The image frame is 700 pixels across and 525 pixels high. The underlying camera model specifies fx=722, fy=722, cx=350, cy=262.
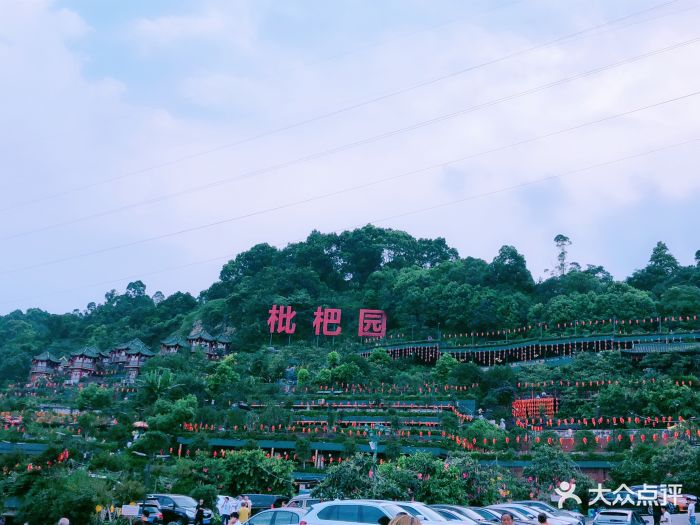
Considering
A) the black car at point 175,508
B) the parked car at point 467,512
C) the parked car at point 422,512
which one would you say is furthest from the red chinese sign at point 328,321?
the parked car at point 422,512

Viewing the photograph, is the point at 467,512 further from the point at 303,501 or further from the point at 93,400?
the point at 93,400

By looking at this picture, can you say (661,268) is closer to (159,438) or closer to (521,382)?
(521,382)

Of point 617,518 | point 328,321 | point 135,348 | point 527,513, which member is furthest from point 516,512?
point 135,348

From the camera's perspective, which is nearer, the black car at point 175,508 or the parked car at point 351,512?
the parked car at point 351,512

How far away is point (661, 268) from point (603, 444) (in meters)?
38.6

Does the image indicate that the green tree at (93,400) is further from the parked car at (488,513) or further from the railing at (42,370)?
the parked car at (488,513)

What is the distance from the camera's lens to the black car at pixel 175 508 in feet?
68.7

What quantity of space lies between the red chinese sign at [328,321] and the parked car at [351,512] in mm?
47669

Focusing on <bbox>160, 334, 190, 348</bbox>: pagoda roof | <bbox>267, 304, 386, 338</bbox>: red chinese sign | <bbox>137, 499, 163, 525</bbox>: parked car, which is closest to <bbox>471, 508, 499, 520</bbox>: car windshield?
<bbox>137, 499, 163, 525</bbox>: parked car

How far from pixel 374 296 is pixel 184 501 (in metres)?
49.7

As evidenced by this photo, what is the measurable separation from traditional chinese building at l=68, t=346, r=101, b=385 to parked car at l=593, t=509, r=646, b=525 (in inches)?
2375

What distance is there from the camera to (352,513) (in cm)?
1295

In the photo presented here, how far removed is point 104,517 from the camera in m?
16.4

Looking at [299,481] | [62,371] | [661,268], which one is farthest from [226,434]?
[661,268]
